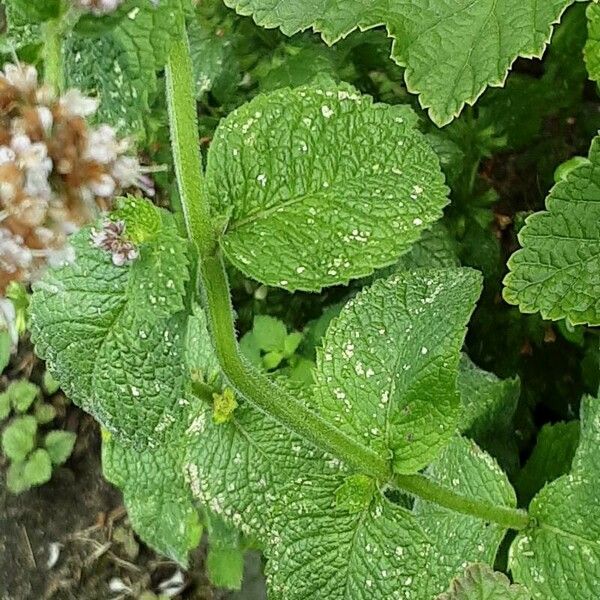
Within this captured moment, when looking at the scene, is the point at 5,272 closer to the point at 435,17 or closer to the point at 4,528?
the point at 435,17

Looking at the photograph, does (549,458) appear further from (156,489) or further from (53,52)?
(53,52)

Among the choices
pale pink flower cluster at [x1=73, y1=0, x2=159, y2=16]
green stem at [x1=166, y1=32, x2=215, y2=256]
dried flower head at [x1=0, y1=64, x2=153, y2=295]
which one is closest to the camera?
dried flower head at [x1=0, y1=64, x2=153, y2=295]

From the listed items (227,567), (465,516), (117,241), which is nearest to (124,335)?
(117,241)

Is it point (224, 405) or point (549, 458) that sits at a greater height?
point (224, 405)

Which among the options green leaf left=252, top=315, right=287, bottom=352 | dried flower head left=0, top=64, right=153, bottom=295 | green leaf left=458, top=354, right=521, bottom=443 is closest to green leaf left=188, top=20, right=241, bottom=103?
green leaf left=252, top=315, right=287, bottom=352

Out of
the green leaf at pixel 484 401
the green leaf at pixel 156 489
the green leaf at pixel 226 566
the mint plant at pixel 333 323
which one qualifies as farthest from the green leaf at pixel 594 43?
the green leaf at pixel 226 566

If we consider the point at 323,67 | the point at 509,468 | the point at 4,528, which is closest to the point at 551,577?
the point at 509,468

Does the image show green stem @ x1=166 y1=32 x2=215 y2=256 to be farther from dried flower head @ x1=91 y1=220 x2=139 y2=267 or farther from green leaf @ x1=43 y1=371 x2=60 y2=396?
green leaf @ x1=43 y1=371 x2=60 y2=396
